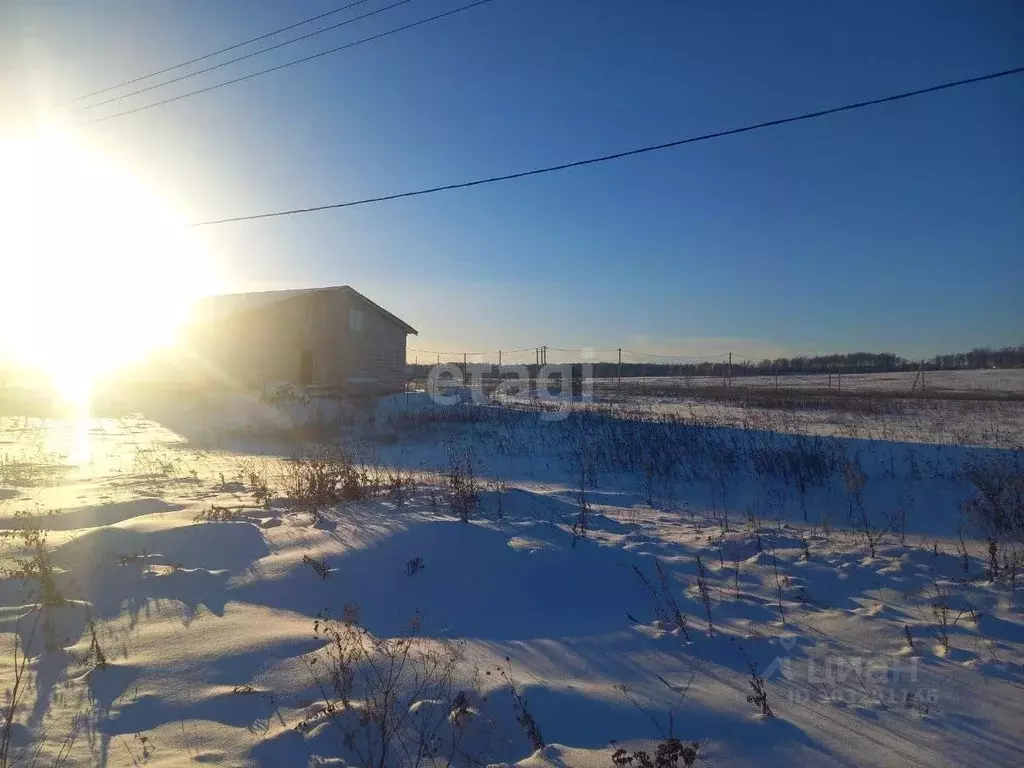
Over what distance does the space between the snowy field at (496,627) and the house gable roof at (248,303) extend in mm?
18337

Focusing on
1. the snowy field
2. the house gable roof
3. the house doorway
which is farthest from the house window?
the snowy field

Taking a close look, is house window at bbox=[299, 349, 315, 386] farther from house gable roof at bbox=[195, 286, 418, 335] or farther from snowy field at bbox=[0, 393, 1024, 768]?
snowy field at bbox=[0, 393, 1024, 768]

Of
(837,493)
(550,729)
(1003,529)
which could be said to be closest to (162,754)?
(550,729)

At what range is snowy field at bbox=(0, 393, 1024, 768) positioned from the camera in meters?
2.67

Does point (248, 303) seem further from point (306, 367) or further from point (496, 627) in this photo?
point (496, 627)

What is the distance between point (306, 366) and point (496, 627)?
23.8 meters

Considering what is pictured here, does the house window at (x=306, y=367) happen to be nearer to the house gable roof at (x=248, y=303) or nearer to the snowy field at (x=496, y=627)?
the house gable roof at (x=248, y=303)

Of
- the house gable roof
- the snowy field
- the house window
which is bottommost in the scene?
the snowy field

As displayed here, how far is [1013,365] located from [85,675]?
72.4 metres

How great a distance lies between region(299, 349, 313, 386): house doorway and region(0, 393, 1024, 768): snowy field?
17.2 m

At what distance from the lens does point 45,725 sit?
2.76 meters

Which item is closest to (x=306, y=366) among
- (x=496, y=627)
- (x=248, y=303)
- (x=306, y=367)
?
(x=306, y=367)

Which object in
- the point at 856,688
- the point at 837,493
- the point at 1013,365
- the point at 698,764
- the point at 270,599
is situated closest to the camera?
the point at 698,764

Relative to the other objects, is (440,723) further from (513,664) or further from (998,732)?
(998,732)
